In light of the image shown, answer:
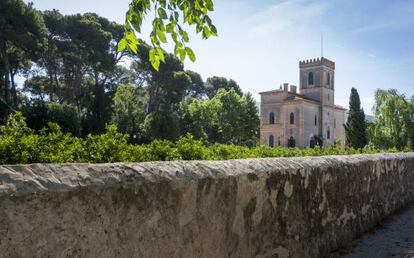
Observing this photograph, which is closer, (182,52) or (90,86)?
(182,52)

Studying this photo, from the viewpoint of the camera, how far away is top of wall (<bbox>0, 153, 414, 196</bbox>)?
1648mm

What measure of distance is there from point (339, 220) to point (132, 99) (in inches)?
1506

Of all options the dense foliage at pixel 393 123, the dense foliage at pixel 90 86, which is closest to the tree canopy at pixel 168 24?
the dense foliage at pixel 90 86

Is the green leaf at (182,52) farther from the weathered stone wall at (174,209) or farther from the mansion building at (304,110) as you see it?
the mansion building at (304,110)

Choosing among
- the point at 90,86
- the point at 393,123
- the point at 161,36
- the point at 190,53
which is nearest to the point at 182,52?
the point at 190,53

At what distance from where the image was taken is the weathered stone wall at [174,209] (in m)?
1.67

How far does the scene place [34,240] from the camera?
1.64m

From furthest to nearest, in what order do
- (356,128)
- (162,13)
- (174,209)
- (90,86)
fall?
(356,128) < (90,86) < (162,13) < (174,209)

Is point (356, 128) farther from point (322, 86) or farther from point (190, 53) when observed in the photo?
point (190, 53)

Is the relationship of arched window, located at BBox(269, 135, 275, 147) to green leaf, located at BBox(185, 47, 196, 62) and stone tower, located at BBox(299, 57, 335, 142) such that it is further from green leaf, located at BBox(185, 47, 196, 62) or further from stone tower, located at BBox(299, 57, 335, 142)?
green leaf, located at BBox(185, 47, 196, 62)

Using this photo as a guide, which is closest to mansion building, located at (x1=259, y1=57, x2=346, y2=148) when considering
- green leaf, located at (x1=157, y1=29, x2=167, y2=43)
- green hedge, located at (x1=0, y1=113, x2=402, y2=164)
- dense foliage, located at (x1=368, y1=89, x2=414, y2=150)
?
dense foliage, located at (x1=368, y1=89, x2=414, y2=150)

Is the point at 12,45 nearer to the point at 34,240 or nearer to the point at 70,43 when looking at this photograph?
the point at 70,43

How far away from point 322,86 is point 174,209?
214 ft

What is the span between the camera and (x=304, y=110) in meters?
60.8
